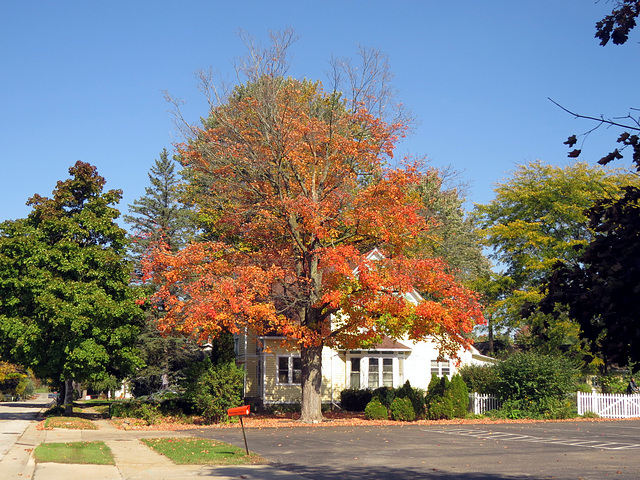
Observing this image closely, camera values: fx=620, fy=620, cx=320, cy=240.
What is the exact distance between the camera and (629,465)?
13.7 metres

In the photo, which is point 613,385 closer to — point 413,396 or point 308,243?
point 413,396

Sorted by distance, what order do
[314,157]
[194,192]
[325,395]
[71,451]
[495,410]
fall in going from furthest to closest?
[194,192] < [325,395] < [495,410] < [314,157] < [71,451]

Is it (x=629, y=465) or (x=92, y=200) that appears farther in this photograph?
(x=92, y=200)

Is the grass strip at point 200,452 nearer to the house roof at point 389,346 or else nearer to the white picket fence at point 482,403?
the white picket fence at point 482,403

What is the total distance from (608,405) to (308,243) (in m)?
16.8

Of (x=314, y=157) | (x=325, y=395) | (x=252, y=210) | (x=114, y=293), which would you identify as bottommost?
(x=325, y=395)

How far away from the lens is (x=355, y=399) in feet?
104

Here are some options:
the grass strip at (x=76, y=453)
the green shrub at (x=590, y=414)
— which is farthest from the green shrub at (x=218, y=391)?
the green shrub at (x=590, y=414)

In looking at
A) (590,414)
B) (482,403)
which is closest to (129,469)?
(482,403)

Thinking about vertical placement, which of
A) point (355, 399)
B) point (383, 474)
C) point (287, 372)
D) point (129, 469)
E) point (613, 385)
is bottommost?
point (355, 399)

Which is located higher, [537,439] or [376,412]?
[537,439]

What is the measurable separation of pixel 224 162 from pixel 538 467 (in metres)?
18.3

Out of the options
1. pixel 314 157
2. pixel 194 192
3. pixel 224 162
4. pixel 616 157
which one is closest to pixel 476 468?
pixel 616 157

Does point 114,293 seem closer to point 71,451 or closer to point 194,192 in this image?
point 194,192
